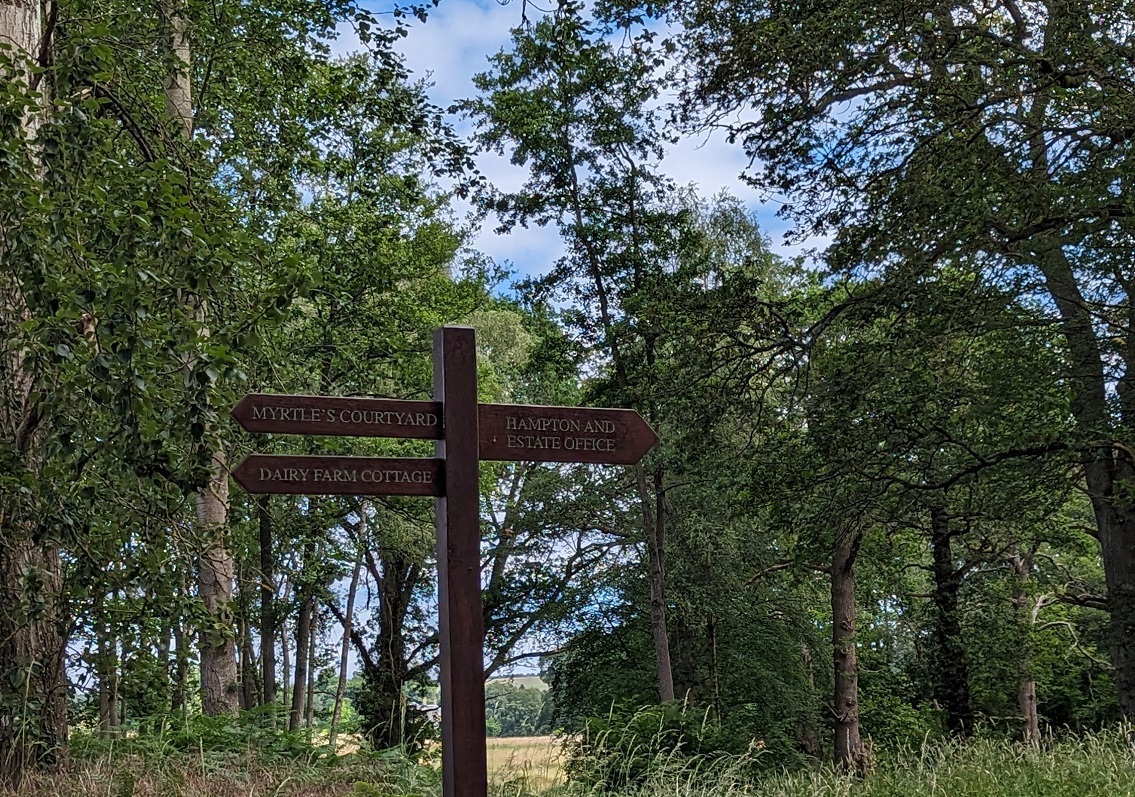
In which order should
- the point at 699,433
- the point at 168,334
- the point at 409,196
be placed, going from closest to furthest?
the point at 168,334, the point at 409,196, the point at 699,433

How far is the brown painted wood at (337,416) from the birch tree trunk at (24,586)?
1441 mm

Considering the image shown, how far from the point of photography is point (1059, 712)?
22953mm

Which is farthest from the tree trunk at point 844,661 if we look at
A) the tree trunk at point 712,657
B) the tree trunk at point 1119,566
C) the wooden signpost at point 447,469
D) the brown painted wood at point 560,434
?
the wooden signpost at point 447,469

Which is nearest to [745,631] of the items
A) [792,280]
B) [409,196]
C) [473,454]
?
[792,280]

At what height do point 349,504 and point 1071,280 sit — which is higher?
point 1071,280

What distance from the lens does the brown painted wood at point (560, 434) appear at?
4.05 meters

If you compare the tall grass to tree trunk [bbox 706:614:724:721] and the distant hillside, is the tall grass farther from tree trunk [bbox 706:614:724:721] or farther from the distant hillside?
the distant hillside

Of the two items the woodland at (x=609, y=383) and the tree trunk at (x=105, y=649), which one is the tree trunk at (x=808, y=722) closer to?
the woodland at (x=609, y=383)

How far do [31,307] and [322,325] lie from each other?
31.1ft

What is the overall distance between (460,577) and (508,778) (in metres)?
2.52

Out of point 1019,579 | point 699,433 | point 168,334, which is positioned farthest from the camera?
point 1019,579

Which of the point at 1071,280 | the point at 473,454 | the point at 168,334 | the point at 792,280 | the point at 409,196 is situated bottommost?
the point at 473,454

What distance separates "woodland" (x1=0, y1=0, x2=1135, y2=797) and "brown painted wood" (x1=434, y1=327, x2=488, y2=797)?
73 centimetres

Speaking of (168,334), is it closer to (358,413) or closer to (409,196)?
(358,413)
